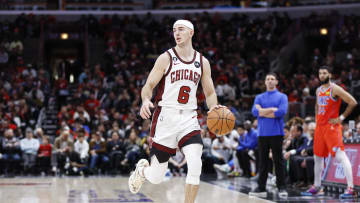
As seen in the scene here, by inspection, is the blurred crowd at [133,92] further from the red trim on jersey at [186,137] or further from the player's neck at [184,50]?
the red trim on jersey at [186,137]

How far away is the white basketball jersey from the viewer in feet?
20.7

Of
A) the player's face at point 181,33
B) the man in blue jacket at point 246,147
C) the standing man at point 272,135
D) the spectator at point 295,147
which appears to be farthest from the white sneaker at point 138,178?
the man in blue jacket at point 246,147

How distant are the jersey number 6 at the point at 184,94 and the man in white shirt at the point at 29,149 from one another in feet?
36.5

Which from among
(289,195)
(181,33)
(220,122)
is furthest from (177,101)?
(289,195)

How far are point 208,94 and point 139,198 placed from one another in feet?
10.3

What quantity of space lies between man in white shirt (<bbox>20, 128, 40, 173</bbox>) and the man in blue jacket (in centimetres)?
579

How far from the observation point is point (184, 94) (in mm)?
6316

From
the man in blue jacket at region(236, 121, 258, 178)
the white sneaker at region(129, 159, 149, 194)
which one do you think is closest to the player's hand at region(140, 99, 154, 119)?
the white sneaker at region(129, 159, 149, 194)

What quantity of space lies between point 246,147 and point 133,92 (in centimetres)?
795

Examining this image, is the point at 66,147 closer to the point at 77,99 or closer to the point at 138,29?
the point at 77,99

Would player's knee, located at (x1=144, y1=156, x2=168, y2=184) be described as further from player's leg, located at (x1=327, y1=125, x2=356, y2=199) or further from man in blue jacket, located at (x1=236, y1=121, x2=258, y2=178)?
man in blue jacket, located at (x1=236, y1=121, x2=258, y2=178)

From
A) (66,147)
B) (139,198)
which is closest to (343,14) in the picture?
(66,147)

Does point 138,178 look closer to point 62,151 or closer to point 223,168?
point 223,168

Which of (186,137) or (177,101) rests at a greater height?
(177,101)
